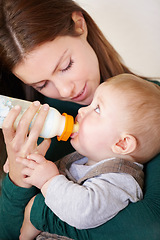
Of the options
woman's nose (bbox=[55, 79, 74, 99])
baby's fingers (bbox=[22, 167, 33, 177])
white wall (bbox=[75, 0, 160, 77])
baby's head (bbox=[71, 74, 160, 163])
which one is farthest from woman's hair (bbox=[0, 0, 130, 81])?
white wall (bbox=[75, 0, 160, 77])

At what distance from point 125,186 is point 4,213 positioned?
22.2 inches

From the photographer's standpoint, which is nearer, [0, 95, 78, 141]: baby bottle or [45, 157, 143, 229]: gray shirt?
[45, 157, 143, 229]: gray shirt

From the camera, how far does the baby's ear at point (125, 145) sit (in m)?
1.05

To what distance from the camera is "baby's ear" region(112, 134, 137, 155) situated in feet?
3.45

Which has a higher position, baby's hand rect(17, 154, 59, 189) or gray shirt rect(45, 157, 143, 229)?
baby's hand rect(17, 154, 59, 189)

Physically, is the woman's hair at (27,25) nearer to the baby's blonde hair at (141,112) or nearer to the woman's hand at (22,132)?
the woman's hand at (22,132)

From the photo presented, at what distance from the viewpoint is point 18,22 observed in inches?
46.1

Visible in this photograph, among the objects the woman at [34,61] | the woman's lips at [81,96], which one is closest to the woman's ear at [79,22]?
the woman at [34,61]

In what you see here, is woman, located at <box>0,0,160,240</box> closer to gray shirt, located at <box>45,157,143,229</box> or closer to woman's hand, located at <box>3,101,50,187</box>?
woman's hand, located at <box>3,101,50,187</box>

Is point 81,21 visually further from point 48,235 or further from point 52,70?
point 48,235

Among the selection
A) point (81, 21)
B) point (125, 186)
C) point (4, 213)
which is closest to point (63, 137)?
point (125, 186)

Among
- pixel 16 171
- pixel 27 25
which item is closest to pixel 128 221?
pixel 16 171

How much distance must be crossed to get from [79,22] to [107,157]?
715 mm

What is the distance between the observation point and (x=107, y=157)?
1159mm
